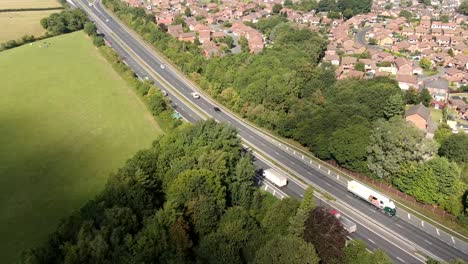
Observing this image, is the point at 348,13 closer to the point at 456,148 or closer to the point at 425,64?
the point at 425,64

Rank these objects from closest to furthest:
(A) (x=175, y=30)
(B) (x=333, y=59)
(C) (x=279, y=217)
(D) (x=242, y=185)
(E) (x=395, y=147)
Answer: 1. (C) (x=279, y=217)
2. (D) (x=242, y=185)
3. (E) (x=395, y=147)
4. (B) (x=333, y=59)
5. (A) (x=175, y=30)

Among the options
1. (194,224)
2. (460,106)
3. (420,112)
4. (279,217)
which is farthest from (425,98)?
(194,224)

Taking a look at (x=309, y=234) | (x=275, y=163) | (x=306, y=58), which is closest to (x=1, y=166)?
(x=275, y=163)

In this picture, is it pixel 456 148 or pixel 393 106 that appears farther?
pixel 393 106

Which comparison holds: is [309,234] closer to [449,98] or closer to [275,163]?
[275,163]

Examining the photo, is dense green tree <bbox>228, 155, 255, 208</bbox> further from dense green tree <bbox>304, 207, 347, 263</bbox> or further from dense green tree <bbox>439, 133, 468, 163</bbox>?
dense green tree <bbox>439, 133, 468, 163</bbox>

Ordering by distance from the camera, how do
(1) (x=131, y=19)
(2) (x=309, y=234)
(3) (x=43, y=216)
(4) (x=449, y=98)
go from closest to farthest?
(2) (x=309, y=234)
(3) (x=43, y=216)
(4) (x=449, y=98)
(1) (x=131, y=19)
